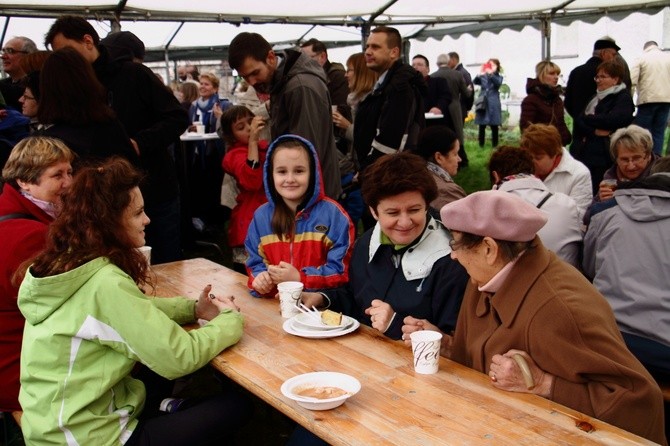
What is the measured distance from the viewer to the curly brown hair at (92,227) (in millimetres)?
2102

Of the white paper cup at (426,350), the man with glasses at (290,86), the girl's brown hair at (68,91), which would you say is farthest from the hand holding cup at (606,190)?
the girl's brown hair at (68,91)

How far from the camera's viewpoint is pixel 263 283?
288 cm

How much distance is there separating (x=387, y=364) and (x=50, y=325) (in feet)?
3.59

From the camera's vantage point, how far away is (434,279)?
2.45 meters

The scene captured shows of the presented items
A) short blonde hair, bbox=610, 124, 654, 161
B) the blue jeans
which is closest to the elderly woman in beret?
short blonde hair, bbox=610, 124, 654, 161

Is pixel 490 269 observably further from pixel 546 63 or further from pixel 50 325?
pixel 546 63

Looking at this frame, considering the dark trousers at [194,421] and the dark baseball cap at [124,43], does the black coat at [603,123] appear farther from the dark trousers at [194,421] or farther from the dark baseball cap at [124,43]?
the dark trousers at [194,421]

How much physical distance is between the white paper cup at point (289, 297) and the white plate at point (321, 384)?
658mm

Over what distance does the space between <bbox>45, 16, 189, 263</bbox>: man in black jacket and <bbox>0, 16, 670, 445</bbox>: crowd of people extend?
12mm

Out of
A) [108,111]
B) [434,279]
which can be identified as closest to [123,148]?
[108,111]

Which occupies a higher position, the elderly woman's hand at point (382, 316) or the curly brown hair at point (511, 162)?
the curly brown hair at point (511, 162)

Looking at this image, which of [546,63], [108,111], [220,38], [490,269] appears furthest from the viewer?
[220,38]

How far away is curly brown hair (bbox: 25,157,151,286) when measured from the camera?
2.10 m

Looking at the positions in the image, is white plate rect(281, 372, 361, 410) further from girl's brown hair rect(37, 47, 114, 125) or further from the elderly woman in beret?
girl's brown hair rect(37, 47, 114, 125)
